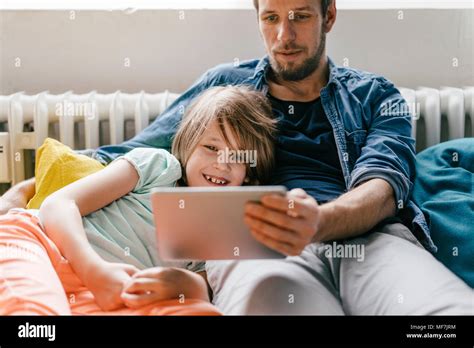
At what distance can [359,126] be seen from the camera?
4.07 ft

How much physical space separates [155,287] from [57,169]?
37cm

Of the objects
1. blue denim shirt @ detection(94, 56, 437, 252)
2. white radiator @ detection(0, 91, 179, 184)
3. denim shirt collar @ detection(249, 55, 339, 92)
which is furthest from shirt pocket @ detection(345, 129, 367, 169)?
white radiator @ detection(0, 91, 179, 184)

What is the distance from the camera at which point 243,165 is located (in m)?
1.15

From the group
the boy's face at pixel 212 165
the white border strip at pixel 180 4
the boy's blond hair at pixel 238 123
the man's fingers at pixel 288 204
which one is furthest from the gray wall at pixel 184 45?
the man's fingers at pixel 288 204

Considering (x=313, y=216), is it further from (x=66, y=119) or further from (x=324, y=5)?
(x=66, y=119)

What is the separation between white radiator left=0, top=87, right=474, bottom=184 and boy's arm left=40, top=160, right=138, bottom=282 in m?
0.22

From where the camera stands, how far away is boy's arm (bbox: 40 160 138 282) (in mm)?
1040

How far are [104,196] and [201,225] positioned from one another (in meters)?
0.24

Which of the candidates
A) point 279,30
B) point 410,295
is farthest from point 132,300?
point 279,30

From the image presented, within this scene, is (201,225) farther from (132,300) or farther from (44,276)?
(44,276)

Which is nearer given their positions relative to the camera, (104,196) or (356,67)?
(104,196)

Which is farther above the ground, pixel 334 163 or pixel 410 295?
pixel 334 163

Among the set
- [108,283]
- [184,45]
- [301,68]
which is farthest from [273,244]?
[184,45]

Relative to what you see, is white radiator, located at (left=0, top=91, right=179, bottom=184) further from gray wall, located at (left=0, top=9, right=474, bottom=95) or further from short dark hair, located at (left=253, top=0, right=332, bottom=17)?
short dark hair, located at (left=253, top=0, right=332, bottom=17)
